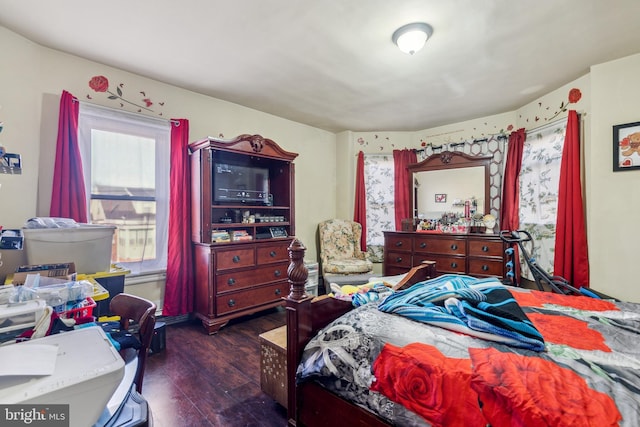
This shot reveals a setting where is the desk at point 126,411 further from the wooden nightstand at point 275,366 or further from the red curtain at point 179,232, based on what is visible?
the red curtain at point 179,232

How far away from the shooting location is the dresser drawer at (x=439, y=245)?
3510 millimetres

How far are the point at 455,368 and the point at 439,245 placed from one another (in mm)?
2860

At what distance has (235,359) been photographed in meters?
2.32

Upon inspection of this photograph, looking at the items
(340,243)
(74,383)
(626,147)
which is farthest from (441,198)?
(74,383)

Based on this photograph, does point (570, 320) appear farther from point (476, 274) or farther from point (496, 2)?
point (476, 274)

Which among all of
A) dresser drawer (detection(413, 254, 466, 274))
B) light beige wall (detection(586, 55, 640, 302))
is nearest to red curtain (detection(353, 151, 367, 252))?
dresser drawer (detection(413, 254, 466, 274))

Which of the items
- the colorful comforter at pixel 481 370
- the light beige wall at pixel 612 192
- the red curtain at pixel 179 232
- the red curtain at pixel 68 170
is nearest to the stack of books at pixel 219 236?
the red curtain at pixel 179 232

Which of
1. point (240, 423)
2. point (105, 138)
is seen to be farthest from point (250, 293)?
point (105, 138)

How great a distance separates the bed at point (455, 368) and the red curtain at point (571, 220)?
1.36m

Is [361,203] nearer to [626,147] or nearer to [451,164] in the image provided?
[451,164]

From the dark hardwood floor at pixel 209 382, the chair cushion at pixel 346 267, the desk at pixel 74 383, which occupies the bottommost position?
the dark hardwood floor at pixel 209 382

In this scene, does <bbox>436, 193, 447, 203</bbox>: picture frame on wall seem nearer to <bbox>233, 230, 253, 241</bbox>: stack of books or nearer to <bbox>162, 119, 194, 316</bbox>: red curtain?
<bbox>233, 230, 253, 241</bbox>: stack of books

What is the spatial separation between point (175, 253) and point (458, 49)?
3182 millimetres

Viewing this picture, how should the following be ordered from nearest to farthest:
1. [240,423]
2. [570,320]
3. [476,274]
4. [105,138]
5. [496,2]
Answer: [570,320]
[240,423]
[496,2]
[105,138]
[476,274]
